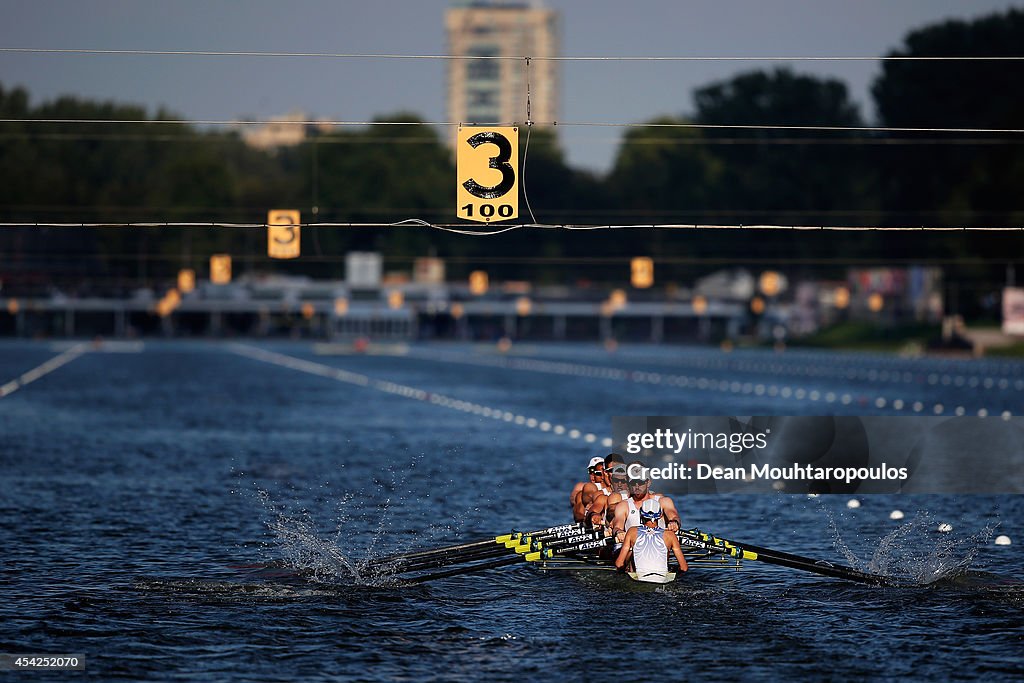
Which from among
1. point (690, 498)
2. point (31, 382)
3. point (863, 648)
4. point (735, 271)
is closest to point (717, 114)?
point (735, 271)

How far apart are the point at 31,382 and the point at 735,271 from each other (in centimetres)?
11269

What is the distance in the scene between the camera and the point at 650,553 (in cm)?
2002

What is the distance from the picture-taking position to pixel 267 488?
31828 millimetres

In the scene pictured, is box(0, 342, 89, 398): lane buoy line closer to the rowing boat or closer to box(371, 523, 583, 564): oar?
box(371, 523, 583, 564): oar

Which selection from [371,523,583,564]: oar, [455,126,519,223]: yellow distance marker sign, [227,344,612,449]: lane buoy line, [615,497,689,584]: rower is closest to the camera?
[615,497,689,584]: rower

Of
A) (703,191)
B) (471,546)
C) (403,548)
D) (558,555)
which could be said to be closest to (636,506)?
(558,555)

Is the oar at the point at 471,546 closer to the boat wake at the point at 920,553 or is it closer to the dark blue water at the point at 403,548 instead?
the dark blue water at the point at 403,548

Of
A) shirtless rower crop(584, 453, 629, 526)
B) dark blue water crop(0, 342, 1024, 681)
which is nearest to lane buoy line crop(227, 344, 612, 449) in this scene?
dark blue water crop(0, 342, 1024, 681)

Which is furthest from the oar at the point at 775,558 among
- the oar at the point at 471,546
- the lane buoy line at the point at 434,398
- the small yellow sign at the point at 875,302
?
the small yellow sign at the point at 875,302

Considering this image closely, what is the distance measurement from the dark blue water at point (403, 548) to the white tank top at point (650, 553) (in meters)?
0.39

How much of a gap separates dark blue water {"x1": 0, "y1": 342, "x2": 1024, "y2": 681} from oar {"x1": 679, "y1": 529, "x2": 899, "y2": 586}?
30 cm

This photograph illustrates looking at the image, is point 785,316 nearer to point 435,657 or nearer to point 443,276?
point 443,276

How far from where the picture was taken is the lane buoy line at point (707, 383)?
54.3 m

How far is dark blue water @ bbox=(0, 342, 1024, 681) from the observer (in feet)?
54.9
